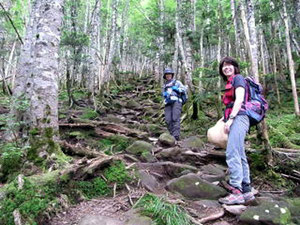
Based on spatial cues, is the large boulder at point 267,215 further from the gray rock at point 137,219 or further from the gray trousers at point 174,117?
the gray trousers at point 174,117

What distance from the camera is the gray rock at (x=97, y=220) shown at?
2932mm

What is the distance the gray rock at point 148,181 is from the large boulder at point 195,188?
0.26 metres

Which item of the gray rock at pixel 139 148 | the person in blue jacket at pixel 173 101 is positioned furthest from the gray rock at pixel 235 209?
the person in blue jacket at pixel 173 101

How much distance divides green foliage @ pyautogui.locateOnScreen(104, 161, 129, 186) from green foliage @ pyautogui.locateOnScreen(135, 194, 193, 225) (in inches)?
28.4

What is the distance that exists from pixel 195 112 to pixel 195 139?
292 centimetres

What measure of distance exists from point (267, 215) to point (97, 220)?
6.39ft

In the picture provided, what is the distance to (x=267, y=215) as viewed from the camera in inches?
118

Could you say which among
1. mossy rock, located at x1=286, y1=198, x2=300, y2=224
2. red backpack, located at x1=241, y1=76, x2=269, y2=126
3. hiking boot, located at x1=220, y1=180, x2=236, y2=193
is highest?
red backpack, located at x1=241, y1=76, x2=269, y2=126

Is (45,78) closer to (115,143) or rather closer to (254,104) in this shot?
(115,143)

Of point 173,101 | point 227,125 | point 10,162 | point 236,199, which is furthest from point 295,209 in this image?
point 173,101

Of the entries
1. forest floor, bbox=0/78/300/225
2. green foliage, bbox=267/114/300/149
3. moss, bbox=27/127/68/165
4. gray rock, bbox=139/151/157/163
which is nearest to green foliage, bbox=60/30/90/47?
forest floor, bbox=0/78/300/225

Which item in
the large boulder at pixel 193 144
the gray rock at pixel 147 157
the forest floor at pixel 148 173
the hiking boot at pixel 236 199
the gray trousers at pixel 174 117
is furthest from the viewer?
the gray trousers at pixel 174 117

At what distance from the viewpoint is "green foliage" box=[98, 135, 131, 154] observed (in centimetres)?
611

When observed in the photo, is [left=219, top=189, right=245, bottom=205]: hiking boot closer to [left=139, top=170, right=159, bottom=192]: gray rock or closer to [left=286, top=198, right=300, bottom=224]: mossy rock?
[left=286, top=198, right=300, bottom=224]: mossy rock
